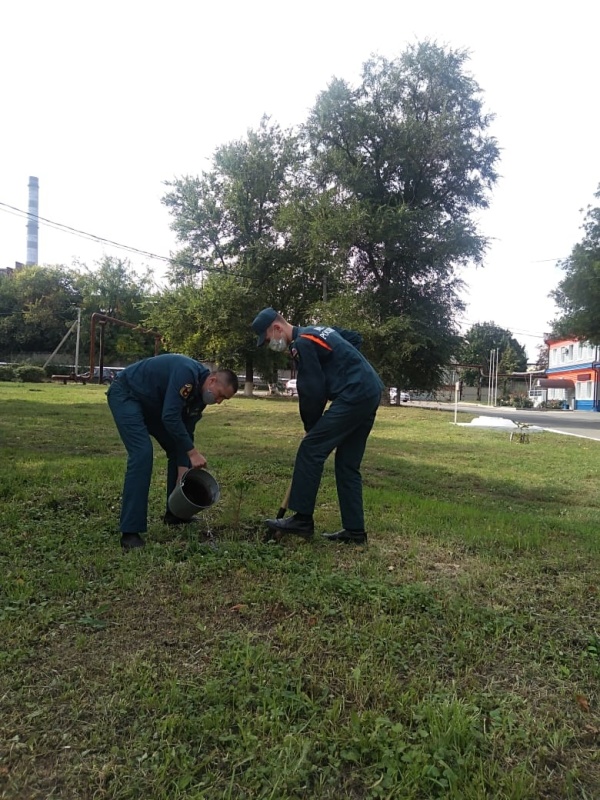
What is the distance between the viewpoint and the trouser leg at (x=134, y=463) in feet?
12.3

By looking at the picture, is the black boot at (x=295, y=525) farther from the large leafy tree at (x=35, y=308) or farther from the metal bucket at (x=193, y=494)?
the large leafy tree at (x=35, y=308)

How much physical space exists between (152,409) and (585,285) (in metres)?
26.5

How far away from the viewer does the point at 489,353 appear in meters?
83.3

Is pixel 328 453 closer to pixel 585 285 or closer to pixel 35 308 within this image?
pixel 585 285

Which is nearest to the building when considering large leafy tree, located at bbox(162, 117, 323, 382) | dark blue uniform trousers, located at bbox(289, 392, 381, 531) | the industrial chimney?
large leafy tree, located at bbox(162, 117, 323, 382)

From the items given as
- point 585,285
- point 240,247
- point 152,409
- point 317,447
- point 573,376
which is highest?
point 240,247

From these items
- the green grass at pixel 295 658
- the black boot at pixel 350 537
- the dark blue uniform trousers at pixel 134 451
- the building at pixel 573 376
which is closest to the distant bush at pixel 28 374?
the green grass at pixel 295 658

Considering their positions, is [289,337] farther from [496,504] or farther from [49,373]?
[49,373]

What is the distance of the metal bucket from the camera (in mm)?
3918

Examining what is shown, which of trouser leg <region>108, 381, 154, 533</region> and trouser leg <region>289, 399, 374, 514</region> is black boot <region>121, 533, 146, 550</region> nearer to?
trouser leg <region>108, 381, 154, 533</region>

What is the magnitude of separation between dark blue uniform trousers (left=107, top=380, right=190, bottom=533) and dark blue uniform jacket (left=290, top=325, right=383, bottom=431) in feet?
3.69

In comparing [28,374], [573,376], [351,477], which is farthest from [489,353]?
[351,477]

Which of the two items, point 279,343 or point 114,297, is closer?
point 279,343

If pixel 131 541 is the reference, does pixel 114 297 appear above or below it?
above
